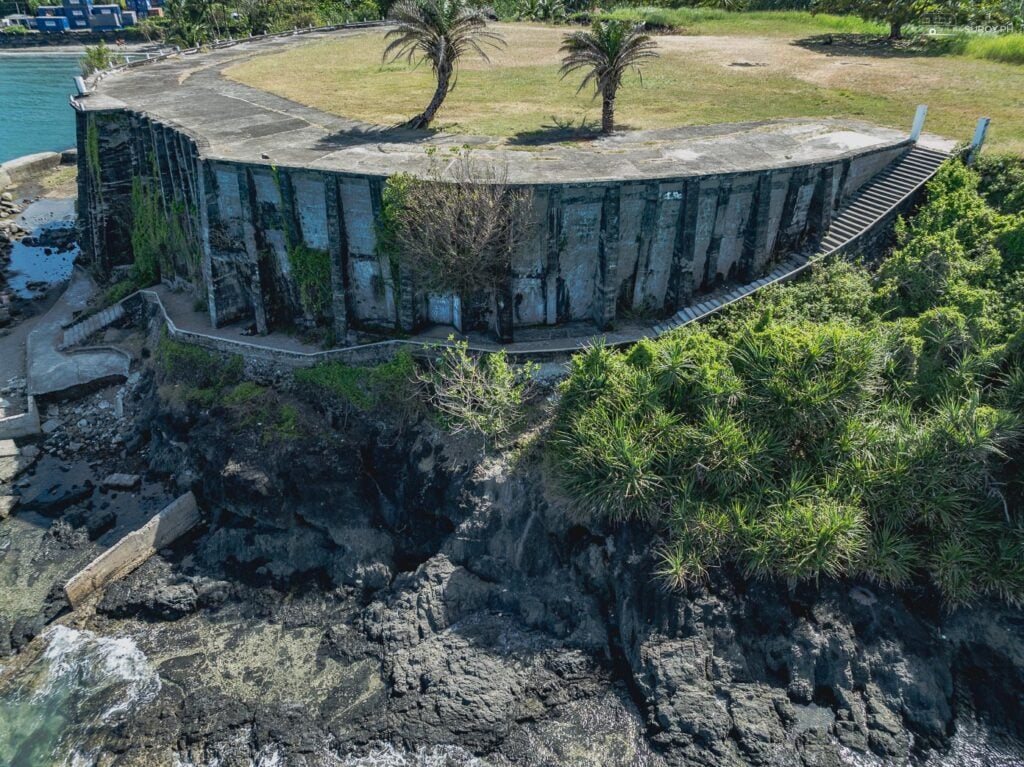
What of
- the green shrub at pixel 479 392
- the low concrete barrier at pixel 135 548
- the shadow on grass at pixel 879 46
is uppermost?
the shadow on grass at pixel 879 46

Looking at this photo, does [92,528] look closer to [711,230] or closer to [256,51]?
[711,230]

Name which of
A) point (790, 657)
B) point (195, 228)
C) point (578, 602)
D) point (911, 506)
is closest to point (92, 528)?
point (195, 228)

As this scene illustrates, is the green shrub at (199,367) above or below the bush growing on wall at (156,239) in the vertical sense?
below

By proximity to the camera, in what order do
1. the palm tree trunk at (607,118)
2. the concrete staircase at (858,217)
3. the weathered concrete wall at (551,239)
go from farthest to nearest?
the palm tree trunk at (607,118) → the concrete staircase at (858,217) → the weathered concrete wall at (551,239)

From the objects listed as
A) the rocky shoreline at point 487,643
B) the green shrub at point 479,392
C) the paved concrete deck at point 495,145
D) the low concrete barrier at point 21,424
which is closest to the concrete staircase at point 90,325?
the low concrete barrier at point 21,424

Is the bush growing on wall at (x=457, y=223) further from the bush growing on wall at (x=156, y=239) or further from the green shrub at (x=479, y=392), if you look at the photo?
the bush growing on wall at (x=156, y=239)

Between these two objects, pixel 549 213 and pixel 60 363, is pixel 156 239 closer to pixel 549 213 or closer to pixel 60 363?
pixel 60 363

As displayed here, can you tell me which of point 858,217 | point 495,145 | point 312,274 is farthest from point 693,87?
point 312,274
